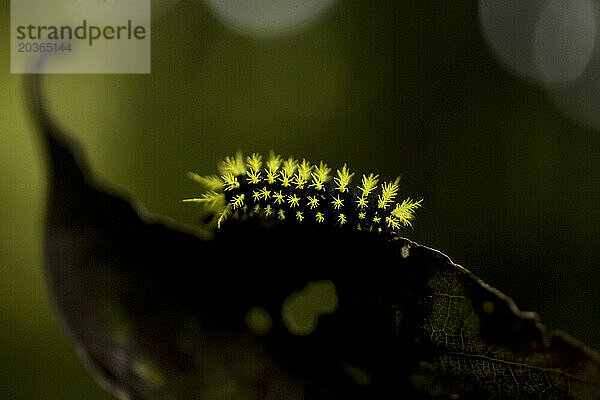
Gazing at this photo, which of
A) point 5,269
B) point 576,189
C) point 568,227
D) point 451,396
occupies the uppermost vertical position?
point 576,189

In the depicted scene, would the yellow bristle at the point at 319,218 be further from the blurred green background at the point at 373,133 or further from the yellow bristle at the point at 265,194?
the blurred green background at the point at 373,133

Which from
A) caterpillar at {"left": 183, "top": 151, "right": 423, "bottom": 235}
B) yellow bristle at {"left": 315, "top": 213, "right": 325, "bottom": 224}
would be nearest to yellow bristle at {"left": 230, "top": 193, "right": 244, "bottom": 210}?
caterpillar at {"left": 183, "top": 151, "right": 423, "bottom": 235}

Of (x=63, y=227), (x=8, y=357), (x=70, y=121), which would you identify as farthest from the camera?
(x=70, y=121)

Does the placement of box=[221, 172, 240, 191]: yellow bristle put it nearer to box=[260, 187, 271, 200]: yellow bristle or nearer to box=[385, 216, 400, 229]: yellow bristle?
box=[260, 187, 271, 200]: yellow bristle

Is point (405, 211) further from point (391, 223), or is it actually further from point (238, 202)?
point (238, 202)

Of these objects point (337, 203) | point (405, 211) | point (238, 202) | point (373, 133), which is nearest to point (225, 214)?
point (238, 202)

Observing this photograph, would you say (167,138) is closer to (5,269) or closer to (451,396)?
(5,269)

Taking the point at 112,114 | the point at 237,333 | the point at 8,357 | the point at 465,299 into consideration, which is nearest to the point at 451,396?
the point at 465,299
